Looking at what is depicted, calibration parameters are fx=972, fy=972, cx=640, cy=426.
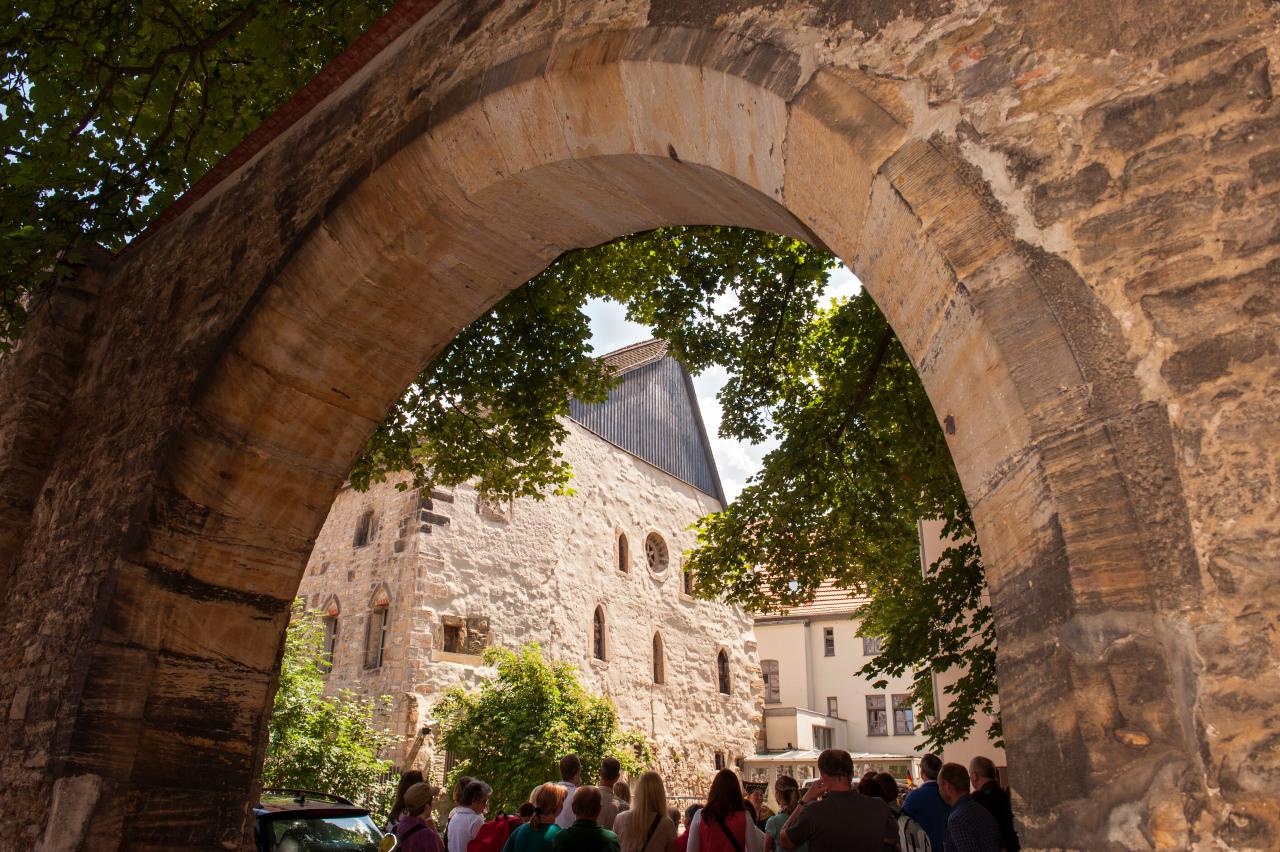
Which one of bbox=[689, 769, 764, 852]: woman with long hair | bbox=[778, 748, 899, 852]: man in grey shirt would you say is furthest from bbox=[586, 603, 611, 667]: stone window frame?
bbox=[778, 748, 899, 852]: man in grey shirt

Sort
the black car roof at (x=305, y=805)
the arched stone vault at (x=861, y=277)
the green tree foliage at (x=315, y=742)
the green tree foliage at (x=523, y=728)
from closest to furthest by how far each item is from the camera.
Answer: the arched stone vault at (x=861, y=277) < the black car roof at (x=305, y=805) < the green tree foliage at (x=315, y=742) < the green tree foliage at (x=523, y=728)

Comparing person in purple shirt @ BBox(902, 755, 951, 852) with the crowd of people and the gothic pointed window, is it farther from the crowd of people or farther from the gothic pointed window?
the gothic pointed window

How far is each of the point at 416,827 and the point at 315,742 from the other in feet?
25.0

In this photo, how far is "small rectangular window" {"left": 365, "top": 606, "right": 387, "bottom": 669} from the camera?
590 inches

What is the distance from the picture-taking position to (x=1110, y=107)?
6.75 feet

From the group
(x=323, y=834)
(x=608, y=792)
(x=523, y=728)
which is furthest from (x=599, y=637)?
(x=608, y=792)

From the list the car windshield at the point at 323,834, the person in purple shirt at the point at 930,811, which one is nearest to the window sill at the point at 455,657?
the car windshield at the point at 323,834

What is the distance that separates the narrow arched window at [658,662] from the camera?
62.7 ft

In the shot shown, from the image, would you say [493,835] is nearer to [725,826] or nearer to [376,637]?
[725,826]

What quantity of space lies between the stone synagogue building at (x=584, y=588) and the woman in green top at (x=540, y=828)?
10.2m

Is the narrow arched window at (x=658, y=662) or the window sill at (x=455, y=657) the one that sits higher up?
the narrow arched window at (x=658, y=662)

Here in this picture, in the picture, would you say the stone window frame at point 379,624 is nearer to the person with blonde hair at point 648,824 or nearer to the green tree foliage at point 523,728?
the green tree foliage at point 523,728

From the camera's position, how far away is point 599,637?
1803 cm

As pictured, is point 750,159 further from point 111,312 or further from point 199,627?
point 111,312
